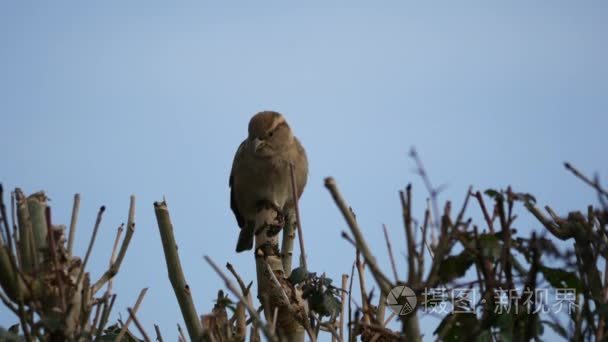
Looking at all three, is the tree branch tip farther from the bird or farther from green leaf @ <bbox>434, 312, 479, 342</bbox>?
the bird

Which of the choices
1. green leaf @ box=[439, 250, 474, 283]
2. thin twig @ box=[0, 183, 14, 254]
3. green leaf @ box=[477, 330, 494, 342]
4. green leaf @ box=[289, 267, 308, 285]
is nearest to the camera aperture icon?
green leaf @ box=[439, 250, 474, 283]

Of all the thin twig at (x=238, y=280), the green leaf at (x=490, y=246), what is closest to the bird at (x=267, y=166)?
the thin twig at (x=238, y=280)

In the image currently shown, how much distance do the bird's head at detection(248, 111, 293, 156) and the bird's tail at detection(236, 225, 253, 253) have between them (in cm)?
55

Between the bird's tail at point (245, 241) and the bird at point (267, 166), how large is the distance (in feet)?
0.05

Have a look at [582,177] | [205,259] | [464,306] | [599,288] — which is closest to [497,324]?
[464,306]

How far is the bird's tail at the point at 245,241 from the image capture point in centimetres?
505

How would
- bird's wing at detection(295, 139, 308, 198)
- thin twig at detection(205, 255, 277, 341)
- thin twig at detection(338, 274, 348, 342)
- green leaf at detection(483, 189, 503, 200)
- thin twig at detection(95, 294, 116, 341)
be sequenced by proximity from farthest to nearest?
bird's wing at detection(295, 139, 308, 198), thin twig at detection(338, 274, 348, 342), thin twig at detection(95, 294, 116, 341), green leaf at detection(483, 189, 503, 200), thin twig at detection(205, 255, 277, 341)

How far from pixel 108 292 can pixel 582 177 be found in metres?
1.12

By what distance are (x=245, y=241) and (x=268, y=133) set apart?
720 mm

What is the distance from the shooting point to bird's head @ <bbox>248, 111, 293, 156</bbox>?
189 inches

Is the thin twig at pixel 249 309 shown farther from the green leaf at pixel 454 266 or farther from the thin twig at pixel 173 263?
the thin twig at pixel 173 263

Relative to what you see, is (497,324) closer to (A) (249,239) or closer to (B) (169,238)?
(B) (169,238)

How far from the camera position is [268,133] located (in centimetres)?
483

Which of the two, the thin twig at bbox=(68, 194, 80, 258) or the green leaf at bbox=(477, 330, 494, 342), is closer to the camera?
the green leaf at bbox=(477, 330, 494, 342)
